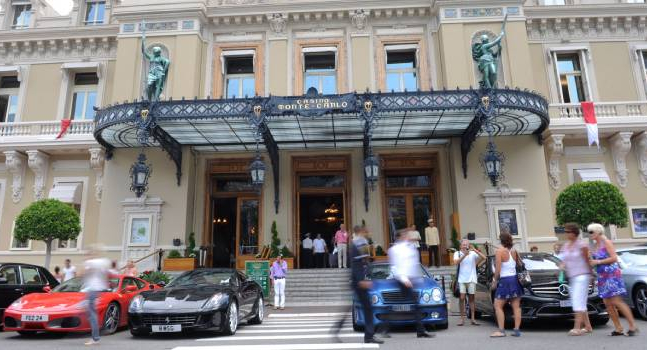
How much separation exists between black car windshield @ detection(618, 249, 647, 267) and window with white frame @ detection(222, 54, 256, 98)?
14403mm

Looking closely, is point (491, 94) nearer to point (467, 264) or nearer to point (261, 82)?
point (467, 264)

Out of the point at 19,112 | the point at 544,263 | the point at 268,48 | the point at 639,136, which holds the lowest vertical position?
the point at 544,263

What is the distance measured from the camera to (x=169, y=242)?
17.3 meters

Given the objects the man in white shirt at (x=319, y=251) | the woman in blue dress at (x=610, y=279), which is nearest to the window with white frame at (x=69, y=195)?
the man in white shirt at (x=319, y=251)

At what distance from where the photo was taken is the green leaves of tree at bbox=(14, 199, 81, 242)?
48.8ft

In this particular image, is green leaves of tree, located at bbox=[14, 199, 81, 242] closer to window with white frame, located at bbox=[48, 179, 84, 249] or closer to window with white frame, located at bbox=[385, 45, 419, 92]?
window with white frame, located at bbox=[48, 179, 84, 249]

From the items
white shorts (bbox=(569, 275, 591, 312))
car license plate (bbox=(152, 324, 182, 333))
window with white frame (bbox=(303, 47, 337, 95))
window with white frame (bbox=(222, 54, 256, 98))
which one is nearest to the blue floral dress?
white shorts (bbox=(569, 275, 591, 312))

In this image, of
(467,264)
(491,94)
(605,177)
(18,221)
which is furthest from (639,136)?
(18,221)

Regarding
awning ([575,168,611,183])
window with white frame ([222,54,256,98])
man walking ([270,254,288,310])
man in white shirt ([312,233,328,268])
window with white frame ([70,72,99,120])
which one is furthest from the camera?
window with white frame ([70,72,99,120])

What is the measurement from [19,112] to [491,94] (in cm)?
1994

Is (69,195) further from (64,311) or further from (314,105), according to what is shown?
(64,311)

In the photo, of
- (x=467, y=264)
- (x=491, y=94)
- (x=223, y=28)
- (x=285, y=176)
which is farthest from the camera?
(x=223, y=28)

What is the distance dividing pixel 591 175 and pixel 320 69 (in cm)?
1178

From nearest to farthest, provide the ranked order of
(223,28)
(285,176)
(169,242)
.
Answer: (169,242)
(285,176)
(223,28)
